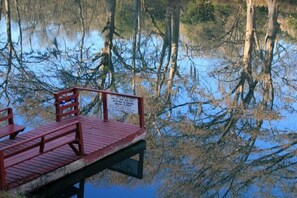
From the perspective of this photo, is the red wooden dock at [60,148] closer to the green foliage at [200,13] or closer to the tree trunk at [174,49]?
the tree trunk at [174,49]

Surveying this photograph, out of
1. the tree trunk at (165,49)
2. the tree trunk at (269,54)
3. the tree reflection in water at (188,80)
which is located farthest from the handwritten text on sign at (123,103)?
the tree trunk at (269,54)

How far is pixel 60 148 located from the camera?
7.41 m

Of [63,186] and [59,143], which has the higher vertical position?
[59,143]

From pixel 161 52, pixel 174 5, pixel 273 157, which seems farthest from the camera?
pixel 174 5

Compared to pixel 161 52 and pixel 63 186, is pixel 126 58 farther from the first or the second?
pixel 63 186

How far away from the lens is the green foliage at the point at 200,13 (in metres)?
26.3

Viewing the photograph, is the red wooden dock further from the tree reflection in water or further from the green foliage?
the green foliage

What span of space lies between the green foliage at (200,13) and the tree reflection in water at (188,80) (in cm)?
6

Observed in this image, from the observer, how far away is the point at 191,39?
74.3 ft

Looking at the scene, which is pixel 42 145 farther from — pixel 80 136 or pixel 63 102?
pixel 63 102

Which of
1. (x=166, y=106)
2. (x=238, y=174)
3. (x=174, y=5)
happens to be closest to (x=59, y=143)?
(x=238, y=174)

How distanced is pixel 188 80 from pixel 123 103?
269 inches

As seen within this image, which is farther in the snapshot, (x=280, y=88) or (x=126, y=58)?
(x=126, y=58)

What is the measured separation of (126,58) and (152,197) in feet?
38.3
